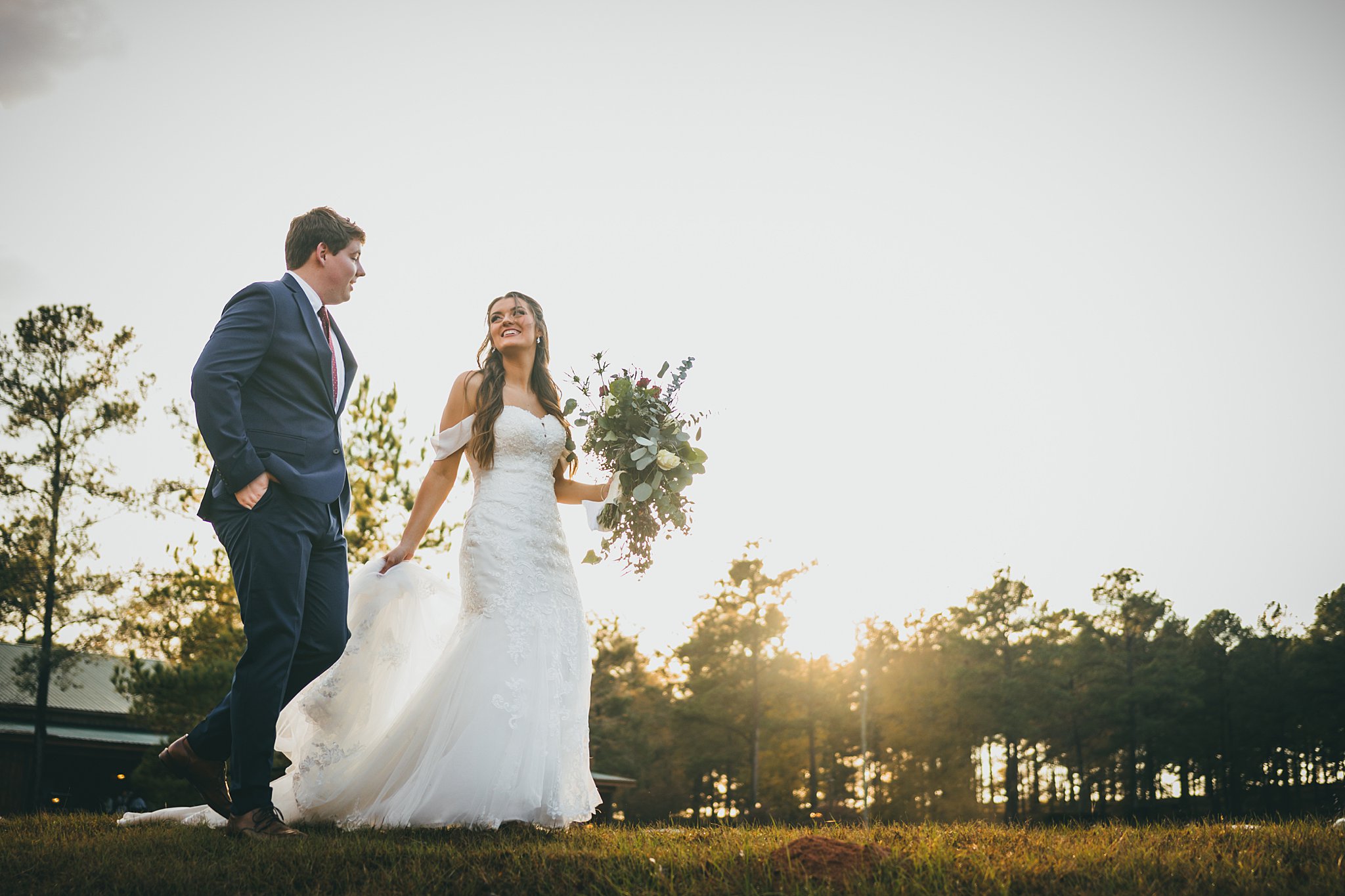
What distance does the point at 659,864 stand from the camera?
320cm

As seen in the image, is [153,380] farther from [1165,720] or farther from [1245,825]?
[1165,720]

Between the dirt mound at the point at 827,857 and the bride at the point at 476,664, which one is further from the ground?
the bride at the point at 476,664

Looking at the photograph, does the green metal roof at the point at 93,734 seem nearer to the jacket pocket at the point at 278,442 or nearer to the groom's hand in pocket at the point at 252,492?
the jacket pocket at the point at 278,442

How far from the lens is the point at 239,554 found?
4.27m

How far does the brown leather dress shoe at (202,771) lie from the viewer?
14.7 feet

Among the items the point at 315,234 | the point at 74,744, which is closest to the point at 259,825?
the point at 315,234

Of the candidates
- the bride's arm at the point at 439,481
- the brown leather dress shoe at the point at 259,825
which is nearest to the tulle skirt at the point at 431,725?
the bride's arm at the point at 439,481

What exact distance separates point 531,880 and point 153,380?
22611 mm

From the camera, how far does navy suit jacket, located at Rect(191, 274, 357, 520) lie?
13.4 feet

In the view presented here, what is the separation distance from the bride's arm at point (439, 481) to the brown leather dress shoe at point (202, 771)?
132cm

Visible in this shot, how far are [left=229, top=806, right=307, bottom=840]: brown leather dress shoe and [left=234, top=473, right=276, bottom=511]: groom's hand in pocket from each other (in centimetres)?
144

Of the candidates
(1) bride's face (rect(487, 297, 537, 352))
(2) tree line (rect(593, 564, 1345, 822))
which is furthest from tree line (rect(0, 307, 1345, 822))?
(1) bride's face (rect(487, 297, 537, 352))

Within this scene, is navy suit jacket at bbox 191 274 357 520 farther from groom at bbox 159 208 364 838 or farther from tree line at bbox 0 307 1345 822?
tree line at bbox 0 307 1345 822

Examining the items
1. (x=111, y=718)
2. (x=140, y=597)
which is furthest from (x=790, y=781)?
(x=140, y=597)
